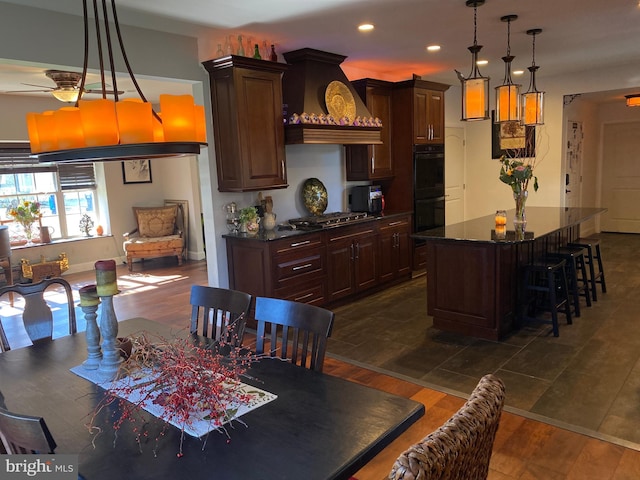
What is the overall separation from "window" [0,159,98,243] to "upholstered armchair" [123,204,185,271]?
817mm

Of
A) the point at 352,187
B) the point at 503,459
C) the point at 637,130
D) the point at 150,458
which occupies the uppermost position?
the point at 637,130

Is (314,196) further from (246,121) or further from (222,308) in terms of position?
(222,308)

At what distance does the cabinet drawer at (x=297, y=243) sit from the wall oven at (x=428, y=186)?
1.89 m

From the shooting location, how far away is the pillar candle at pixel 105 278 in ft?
6.33

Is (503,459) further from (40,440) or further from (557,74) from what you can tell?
(557,74)

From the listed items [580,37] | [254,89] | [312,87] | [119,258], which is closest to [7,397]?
[254,89]

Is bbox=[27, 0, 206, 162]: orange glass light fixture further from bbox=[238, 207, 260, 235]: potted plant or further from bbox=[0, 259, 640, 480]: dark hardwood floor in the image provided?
bbox=[238, 207, 260, 235]: potted plant

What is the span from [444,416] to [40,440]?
7.55ft

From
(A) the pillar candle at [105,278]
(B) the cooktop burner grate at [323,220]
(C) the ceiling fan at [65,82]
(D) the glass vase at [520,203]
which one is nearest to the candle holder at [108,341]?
(A) the pillar candle at [105,278]

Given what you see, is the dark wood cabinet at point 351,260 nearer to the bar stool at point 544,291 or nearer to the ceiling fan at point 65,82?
the bar stool at point 544,291

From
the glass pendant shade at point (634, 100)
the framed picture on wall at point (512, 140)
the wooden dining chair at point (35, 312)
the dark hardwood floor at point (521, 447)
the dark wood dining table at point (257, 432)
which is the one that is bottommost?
the dark hardwood floor at point (521, 447)

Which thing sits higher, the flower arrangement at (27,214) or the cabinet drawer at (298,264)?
the flower arrangement at (27,214)

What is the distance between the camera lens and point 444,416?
291cm

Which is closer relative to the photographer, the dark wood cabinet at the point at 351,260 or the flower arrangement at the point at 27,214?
the dark wood cabinet at the point at 351,260
